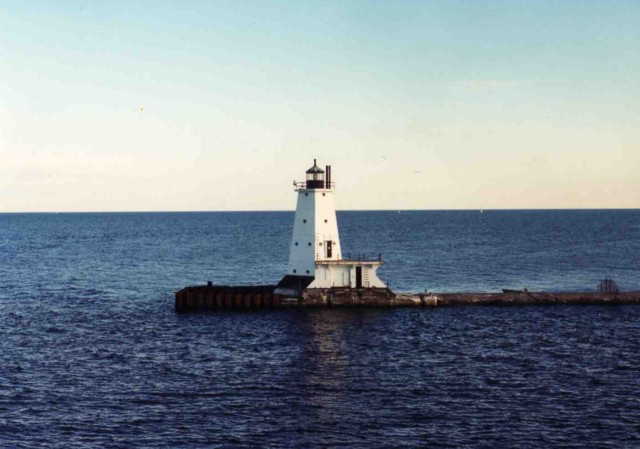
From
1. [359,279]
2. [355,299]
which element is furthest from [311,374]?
[359,279]

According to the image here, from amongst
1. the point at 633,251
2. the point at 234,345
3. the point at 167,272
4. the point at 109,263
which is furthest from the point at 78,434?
the point at 633,251

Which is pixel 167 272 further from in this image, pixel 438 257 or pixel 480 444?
pixel 480 444

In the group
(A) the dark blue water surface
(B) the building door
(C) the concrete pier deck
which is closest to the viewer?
(A) the dark blue water surface

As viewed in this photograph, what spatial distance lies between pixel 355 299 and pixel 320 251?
525 centimetres

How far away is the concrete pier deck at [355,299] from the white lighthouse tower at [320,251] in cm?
83

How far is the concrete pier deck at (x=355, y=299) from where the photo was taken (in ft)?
228

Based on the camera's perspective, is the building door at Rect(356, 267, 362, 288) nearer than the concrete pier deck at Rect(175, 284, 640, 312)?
No

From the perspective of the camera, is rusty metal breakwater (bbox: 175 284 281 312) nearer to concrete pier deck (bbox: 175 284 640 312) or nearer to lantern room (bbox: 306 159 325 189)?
concrete pier deck (bbox: 175 284 640 312)

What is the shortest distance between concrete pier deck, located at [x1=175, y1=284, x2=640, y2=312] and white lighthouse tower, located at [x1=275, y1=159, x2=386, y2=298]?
83 cm

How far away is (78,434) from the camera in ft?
115

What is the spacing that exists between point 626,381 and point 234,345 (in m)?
25.2

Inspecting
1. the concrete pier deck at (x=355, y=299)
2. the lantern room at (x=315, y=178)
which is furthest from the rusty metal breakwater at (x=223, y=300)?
the lantern room at (x=315, y=178)

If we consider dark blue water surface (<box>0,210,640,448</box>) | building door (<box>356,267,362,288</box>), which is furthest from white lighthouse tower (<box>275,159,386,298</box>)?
dark blue water surface (<box>0,210,640,448</box>)

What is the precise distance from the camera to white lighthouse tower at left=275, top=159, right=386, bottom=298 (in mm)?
69500
